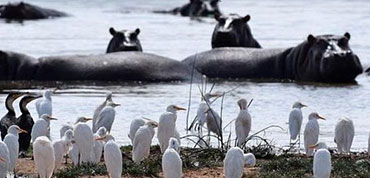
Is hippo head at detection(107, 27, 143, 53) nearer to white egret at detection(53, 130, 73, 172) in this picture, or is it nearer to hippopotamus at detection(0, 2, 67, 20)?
white egret at detection(53, 130, 73, 172)

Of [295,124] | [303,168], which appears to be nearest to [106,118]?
[295,124]

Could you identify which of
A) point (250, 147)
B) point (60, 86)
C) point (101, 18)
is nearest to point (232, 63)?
point (60, 86)

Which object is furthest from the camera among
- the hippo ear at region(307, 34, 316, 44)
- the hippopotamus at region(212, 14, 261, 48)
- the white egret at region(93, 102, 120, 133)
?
the hippopotamus at region(212, 14, 261, 48)

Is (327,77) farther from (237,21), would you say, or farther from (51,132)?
(51,132)

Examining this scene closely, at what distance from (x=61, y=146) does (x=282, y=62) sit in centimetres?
1214

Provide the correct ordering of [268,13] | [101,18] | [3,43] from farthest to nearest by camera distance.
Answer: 1. [268,13]
2. [101,18]
3. [3,43]

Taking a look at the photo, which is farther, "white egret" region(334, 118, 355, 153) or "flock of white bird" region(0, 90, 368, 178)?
"white egret" region(334, 118, 355, 153)

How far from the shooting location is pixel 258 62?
2452 cm

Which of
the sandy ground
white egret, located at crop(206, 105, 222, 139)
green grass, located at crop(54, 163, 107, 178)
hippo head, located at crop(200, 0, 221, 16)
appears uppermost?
hippo head, located at crop(200, 0, 221, 16)

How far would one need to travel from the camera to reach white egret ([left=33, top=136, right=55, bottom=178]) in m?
12.1

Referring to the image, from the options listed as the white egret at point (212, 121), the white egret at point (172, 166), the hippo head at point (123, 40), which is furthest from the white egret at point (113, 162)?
the hippo head at point (123, 40)

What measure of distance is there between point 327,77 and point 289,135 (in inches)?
277

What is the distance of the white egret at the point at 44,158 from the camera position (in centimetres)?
1212

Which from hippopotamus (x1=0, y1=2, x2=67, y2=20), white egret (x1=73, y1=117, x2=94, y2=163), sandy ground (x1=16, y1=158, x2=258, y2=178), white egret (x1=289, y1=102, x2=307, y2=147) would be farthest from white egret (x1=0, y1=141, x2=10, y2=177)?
hippopotamus (x1=0, y1=2, x2=67, y2=20)
